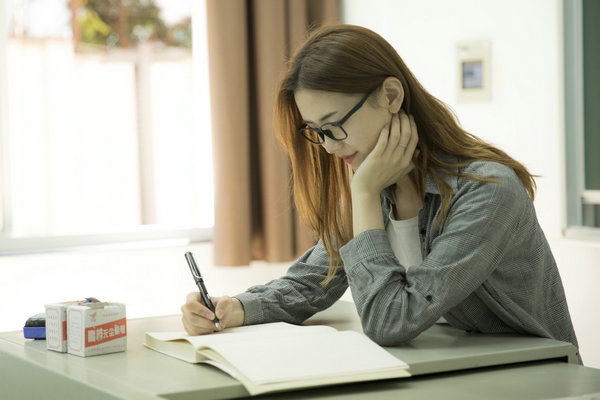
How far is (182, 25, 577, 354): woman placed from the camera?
1.31m

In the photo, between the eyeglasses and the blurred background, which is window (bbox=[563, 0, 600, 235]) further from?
the eyeglasses

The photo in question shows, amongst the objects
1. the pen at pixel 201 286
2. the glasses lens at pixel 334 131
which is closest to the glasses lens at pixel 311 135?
the glasses lens at pixel 334 131

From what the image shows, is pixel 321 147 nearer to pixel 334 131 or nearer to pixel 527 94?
pixel 334 131

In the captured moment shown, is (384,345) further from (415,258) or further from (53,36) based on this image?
(53,36)

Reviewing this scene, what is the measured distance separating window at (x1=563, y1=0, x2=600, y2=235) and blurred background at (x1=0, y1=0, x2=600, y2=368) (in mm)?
138

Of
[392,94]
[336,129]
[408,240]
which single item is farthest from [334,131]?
[408,240]

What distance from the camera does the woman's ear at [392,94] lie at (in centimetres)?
145

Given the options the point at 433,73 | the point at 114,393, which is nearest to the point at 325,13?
the point at 433,73

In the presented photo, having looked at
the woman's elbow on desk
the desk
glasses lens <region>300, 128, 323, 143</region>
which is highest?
glasses lens <region>300, 128, 323, 143</region>

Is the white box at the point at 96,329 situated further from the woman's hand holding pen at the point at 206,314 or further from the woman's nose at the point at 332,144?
the woman's nose at the point at 332,144

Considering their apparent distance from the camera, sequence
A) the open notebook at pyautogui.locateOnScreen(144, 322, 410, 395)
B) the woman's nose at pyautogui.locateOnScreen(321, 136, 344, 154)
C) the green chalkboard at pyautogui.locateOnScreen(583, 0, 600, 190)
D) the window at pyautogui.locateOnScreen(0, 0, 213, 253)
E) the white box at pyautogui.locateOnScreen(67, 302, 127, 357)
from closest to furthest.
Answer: the open notebook at pyautogui.locateOnScreen(144, 322, 410, 395)
the white box at pyautogui.locateOnScreen(67, 302, 127, 357)
the woman's nose at pyautogui.locateOnScreen(321, 136, 344, 154)
the green chalkboard at pyautogui.locateOnScreen(583, 0, 600, 190)
the window at pyautogui.locateOnScreen(0, 0, 213, 253)

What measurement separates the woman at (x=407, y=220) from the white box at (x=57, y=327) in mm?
216

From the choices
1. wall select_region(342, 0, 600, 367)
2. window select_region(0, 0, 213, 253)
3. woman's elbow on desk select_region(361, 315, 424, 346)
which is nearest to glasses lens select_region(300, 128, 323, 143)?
woman's elbow on desk select_region(361, 315, 424, 346)

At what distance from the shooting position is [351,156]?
1532 mm
